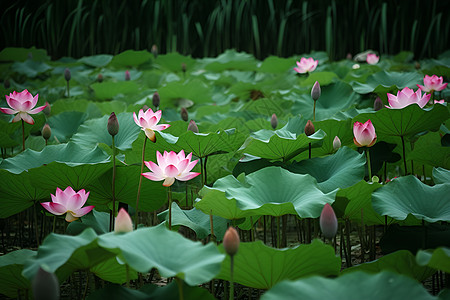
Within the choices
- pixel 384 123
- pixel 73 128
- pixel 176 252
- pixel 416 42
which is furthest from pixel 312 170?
pixel 416 42

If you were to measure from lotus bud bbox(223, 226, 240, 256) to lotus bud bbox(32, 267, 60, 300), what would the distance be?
1.00ft

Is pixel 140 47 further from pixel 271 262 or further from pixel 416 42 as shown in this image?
pixel 271 262

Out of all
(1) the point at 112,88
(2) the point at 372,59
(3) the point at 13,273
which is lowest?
(3) the point at 13,273

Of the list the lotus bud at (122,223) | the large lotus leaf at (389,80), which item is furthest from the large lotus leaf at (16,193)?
the large lotus leaf at (389,80)

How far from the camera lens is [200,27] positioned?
17.5ft

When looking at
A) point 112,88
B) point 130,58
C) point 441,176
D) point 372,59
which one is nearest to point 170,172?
point 441,176

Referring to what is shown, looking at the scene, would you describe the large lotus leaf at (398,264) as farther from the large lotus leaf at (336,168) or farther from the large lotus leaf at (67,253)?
the large lotus leaf at (67,253)

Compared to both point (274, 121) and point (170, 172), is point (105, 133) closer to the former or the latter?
point (274, 121)

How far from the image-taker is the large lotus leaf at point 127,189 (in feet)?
4.55

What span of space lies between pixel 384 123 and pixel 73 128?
1.59 meters

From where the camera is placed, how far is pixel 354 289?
2.41ft

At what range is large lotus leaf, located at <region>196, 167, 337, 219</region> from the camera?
3.54 ft

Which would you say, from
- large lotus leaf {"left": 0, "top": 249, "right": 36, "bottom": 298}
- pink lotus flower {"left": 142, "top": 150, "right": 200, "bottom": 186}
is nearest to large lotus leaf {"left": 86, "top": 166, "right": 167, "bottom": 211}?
pink lotus flower {"left": 142, "top": 150, "right": 200, "bottom": 186}

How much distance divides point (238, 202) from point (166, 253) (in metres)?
0.25
